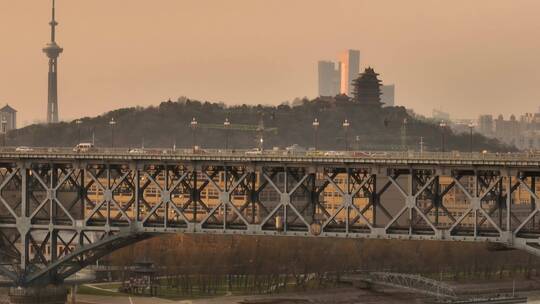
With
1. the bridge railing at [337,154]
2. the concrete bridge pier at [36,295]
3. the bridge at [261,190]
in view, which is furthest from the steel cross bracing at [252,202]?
the concrete bridge pier at [36,295]

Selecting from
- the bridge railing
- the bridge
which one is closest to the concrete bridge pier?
the bridge

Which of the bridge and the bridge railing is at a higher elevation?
the bridge railing

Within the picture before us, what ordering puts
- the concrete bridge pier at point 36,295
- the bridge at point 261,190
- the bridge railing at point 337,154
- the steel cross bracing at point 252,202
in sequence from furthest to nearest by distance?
the concrete bridge pier at point 36,295
the steel cross bracing at point 252,202
the bridge at point 261,190
the bridge railing at point 337,154

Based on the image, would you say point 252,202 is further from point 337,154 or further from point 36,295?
point 36,295

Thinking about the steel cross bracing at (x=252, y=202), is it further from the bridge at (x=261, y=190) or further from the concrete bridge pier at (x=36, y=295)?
the concrete bridge pier at (x=36, y=295)

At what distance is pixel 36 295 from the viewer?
12231 cm

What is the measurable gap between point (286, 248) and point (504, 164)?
8630 cm

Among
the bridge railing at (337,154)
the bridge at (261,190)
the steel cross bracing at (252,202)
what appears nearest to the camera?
the bridge railing at (337,154)

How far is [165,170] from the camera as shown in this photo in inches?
4619

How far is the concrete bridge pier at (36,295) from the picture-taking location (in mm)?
121875

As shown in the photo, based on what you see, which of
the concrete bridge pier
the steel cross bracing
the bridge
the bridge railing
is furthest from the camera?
the concrete bridge pier

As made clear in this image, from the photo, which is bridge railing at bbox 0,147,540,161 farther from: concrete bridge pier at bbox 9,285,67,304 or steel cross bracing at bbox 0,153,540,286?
concrete bridge pier at bbox 9,285,67,304

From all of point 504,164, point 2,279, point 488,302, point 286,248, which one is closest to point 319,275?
point 286,248

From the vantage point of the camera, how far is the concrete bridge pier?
400 ft
